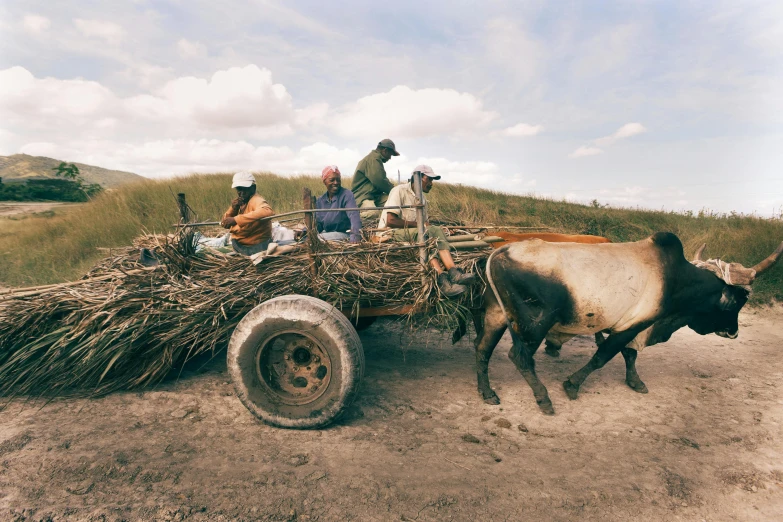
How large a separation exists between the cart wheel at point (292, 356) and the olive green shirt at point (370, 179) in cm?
341

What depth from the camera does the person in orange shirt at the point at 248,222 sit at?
3855 mm

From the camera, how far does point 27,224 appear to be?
12.6 metres

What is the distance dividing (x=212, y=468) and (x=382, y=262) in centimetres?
185

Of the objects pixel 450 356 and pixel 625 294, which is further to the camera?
pixel 450 356

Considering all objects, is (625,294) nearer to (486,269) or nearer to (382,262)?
(486,269)

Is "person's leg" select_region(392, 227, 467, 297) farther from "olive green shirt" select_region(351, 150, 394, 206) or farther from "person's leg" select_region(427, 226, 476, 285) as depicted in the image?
"olive green shirt" select_region(351, 150, 394, 206)

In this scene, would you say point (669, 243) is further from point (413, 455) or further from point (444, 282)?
point (413, 455)

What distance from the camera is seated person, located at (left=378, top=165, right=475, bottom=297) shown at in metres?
3.41

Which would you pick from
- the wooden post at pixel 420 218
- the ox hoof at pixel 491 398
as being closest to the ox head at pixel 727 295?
the ox hoof at pixel 491 398

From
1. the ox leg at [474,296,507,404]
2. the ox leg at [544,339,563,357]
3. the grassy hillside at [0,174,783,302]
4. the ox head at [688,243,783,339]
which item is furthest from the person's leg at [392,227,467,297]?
the grassy hillside at [0,174,783,302]

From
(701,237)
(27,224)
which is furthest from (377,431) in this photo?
(27,224)

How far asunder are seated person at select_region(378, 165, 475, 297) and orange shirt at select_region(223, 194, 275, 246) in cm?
107

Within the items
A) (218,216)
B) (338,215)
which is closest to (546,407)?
(338,215)

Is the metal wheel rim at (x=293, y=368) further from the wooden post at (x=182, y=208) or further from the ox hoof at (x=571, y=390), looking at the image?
the ox hoof at (x=571, y=390)
